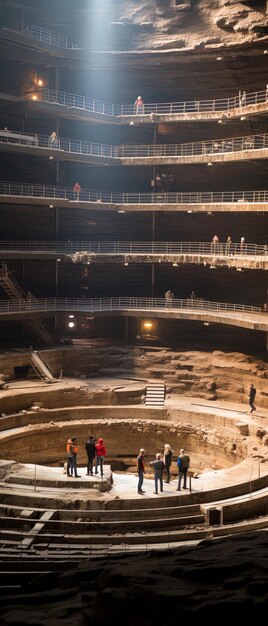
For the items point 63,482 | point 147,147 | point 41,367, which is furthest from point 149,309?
point 63,482

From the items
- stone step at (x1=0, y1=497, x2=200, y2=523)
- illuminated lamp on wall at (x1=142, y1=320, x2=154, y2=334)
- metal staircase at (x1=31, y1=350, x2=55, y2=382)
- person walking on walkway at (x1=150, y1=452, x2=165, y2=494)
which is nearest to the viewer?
stone step at (x1=0, y1=497, x2=200, y2=523)

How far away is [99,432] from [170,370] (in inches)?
240

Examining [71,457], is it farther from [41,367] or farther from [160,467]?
[41,367]

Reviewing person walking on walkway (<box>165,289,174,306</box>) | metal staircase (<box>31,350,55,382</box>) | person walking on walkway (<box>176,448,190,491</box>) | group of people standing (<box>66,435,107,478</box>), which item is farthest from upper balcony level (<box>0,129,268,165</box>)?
group of people standing (<box>66,435,107,478</box>)

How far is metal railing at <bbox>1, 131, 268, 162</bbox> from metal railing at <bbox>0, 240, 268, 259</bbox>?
507 centimetres

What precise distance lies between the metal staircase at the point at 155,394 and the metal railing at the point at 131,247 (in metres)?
8.97

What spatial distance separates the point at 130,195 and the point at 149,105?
579 cm

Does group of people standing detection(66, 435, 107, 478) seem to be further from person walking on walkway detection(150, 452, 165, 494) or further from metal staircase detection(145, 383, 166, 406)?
metal staircase detection(145, 383, 166, 406)

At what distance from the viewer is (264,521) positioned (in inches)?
917

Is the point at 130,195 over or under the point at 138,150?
under

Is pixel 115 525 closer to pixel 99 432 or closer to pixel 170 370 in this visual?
pixel 99 432

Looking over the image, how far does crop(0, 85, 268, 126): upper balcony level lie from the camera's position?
4138cm

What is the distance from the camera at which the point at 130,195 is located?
46.6 m

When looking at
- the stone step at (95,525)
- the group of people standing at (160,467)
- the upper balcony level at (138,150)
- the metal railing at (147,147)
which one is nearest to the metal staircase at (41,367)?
the upper balcony level at (138,150)
